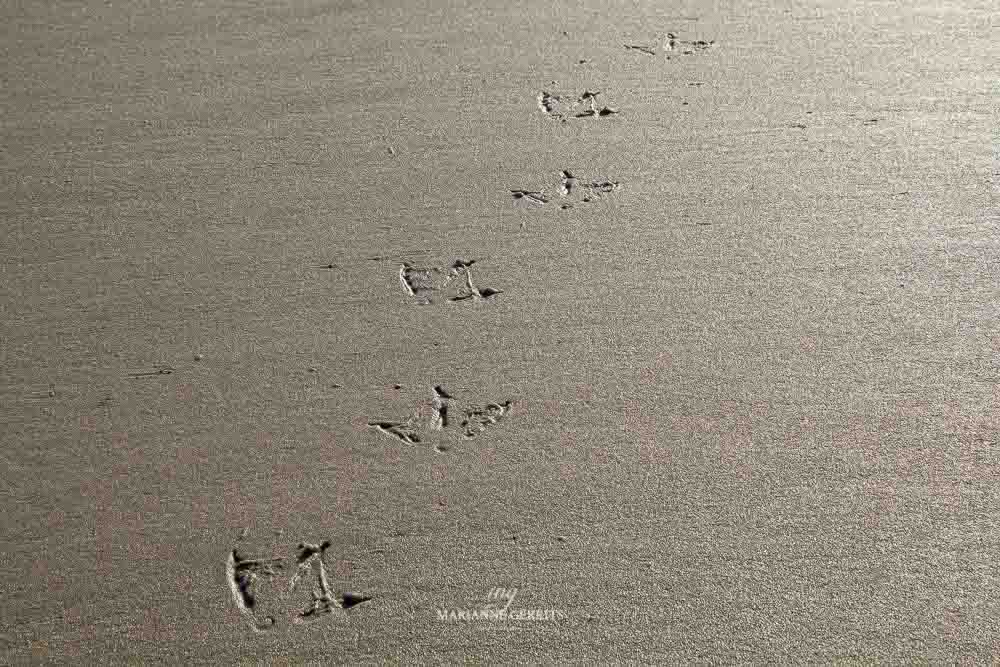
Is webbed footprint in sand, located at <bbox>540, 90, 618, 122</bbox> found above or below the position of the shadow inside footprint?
above

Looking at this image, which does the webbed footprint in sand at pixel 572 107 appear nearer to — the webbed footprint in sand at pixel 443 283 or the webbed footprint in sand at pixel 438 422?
the webbed footprint in sand at pixel 443 283

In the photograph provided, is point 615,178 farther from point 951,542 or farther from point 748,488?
→ point 951,542

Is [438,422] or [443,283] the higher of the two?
[443,283]

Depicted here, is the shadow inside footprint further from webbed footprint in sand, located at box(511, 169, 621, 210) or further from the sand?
webbed footprint in sand, located at box(511, 169, 621, 210)

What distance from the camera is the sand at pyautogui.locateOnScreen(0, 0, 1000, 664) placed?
155 centimetres

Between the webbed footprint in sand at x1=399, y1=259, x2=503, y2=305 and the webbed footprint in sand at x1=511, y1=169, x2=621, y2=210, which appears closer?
the webbed footprint in sand at x1=399, y1=259, x2=503, y2=305

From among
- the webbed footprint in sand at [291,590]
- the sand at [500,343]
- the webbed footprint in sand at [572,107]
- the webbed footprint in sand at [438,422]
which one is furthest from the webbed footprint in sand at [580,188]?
the webbed footprint in sand at [291,590]

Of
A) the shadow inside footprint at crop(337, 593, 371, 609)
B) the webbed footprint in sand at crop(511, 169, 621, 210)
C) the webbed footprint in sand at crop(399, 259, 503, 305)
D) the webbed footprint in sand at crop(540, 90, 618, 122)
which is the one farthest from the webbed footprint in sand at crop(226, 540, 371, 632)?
the webbed footprint in sand at crop(540, 90, 618, 122)

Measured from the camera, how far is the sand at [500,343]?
155cm

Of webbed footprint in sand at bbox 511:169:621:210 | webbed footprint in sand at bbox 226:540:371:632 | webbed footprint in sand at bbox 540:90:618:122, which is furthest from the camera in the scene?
webbed footprint in sand at bbox 540:90:618:122

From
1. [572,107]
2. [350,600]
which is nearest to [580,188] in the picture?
[572,107]

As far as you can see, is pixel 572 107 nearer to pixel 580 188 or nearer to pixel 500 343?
pixel 580 188

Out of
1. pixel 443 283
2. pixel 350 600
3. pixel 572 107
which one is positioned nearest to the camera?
pixel 350 600

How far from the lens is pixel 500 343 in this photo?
203 centimetres
